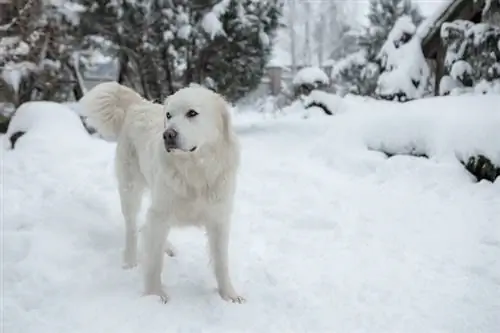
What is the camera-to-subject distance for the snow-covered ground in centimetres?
291

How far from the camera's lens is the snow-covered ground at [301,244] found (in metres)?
2.91

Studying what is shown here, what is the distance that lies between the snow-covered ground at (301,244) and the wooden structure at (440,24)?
10.6 ft

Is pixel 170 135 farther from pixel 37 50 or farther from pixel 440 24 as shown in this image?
pixel 440 24

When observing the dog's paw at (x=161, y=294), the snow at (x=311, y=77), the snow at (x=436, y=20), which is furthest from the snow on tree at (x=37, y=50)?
the snow at (x=436, y=20)

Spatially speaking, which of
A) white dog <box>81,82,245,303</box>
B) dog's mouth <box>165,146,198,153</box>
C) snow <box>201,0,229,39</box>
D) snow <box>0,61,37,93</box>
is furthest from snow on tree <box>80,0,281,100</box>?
dog's mouth <box>165,146,198,153</box>

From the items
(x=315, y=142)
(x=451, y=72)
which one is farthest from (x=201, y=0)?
(x=451, y=72)

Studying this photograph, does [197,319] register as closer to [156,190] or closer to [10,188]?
[156,190]

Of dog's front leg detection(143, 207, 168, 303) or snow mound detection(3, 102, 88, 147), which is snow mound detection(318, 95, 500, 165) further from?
snow mound detection(3, 102, 88, 147)

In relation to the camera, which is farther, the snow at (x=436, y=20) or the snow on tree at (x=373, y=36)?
the snow on tree at (x=373, y=36)

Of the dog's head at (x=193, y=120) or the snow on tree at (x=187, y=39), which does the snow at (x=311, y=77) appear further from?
the dog's head at (x=193, y=120)

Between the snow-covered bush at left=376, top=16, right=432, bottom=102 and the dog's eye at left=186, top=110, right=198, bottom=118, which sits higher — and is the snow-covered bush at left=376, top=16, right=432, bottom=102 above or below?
below

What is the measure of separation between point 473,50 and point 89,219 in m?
6.08

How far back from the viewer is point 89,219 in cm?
451

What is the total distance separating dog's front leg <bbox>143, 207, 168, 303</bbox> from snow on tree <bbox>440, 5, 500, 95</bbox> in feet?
18.8
